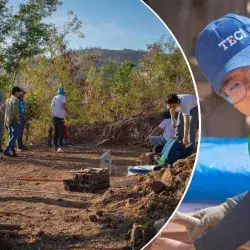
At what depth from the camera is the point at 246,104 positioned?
2398 mm

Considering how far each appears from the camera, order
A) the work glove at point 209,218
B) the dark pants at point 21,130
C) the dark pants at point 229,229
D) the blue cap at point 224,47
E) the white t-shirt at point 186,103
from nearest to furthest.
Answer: the blue cap at point 224,47
the dark pants at point 229,229
the work glove at point 209,218
the white t-shirt at point 186,103
the dark pants at point 21,130

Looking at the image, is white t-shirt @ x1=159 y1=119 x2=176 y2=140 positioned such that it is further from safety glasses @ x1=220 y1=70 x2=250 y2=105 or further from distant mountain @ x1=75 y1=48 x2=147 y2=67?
safety glasses @ x1=220 y1=70 x2=250 y2=105

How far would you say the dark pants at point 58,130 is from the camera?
283cm

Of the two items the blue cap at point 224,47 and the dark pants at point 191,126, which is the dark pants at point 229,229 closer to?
the dark pants at point 191,126

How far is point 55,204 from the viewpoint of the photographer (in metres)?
2.78

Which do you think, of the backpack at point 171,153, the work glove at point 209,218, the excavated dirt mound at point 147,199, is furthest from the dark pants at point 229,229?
the backpack at point 171,153

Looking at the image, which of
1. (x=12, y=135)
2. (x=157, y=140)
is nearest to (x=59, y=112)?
(x=12, y=135)

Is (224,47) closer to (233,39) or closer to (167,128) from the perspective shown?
(233,39)

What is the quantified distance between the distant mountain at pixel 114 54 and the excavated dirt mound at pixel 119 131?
286 mm

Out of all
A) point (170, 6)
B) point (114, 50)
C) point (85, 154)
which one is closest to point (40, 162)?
point (85, 154)

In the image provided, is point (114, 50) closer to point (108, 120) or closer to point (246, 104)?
point (108, 120)

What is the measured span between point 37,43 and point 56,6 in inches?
7.9

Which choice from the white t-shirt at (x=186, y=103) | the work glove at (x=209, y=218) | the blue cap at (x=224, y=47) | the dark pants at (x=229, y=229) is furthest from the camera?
the white t-shirt at (x=186, y=103)

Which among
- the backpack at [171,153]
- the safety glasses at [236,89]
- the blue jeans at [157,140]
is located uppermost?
the safety glasses at [236,89]
